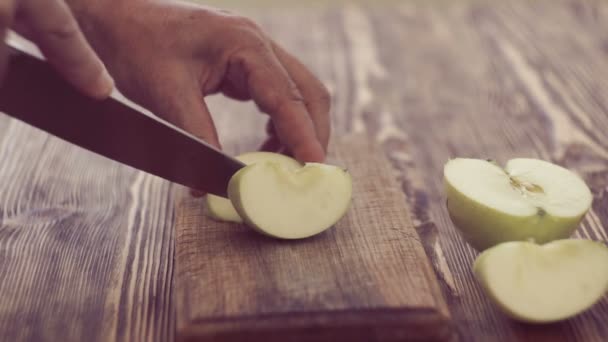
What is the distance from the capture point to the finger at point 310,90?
131 centimetres

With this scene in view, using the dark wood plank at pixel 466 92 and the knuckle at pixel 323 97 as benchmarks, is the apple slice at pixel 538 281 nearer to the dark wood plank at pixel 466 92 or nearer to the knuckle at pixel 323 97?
the dark wood plank at pixel 466 92

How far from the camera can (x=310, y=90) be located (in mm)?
1312

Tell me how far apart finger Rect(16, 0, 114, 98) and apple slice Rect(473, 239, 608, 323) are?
1.64ft

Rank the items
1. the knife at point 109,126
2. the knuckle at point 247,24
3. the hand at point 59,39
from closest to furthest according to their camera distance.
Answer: the hand at point 59,39
the knife at point 109,126
the knuckle at point 247,24

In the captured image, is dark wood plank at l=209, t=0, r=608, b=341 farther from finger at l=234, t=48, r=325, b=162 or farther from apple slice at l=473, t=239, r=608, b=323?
finger at l=234, t=48, r=325, b=162

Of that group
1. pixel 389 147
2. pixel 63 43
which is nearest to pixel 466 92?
pixel 389 147

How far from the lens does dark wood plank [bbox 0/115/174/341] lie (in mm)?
977

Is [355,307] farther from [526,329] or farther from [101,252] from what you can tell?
[101,252]

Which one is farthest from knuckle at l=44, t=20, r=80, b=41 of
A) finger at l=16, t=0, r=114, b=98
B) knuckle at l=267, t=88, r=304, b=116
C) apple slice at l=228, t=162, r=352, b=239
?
knuckle at l=267, t=88, r=304, b=116

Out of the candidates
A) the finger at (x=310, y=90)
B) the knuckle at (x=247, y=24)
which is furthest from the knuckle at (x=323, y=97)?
the knuckle at (x=247, y=24)

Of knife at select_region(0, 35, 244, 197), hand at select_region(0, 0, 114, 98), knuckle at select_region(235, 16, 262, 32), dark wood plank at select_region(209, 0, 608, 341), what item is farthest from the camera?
knuckle at select_region(235, 16, 262, 32)

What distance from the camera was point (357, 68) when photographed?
2.05 meters

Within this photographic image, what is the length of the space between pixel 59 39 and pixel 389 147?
2.61 feet

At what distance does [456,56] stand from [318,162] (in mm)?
979
